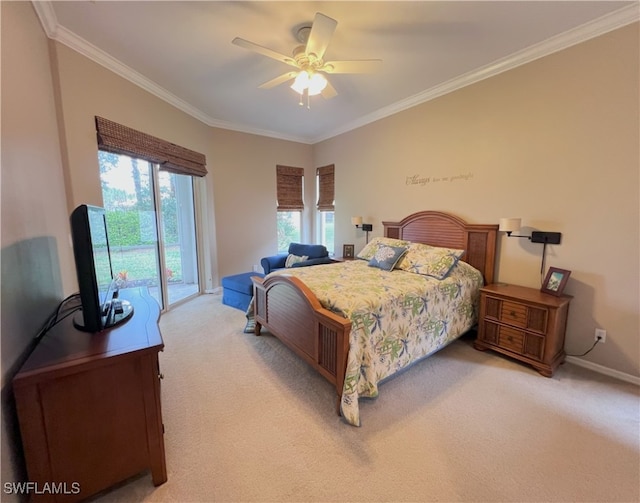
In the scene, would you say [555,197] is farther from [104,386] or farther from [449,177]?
[104,386]

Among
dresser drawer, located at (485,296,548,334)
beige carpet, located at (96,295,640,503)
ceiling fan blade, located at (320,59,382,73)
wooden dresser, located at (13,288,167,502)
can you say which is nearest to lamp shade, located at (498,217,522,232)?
dresser drawer, located at (485,296,548,334)

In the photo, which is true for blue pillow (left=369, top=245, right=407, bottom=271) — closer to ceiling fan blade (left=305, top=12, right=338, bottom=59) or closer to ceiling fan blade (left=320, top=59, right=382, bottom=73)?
ceiling fan blade (left=320, top=59, right=382, bottom=73)

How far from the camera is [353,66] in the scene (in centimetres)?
223

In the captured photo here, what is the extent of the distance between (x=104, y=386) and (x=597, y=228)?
3.60 metres

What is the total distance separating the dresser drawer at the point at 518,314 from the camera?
2309mm

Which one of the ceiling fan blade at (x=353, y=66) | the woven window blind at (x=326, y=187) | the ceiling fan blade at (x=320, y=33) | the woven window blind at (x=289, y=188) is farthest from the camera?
the woven window blind at (x=289, y=188)

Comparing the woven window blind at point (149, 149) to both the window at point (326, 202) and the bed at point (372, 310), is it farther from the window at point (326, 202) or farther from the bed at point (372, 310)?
the window at point (326, 202)

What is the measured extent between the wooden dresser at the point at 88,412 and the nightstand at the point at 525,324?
278 cm

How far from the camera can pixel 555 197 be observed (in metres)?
2.49

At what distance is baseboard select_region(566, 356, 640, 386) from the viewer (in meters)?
2.20

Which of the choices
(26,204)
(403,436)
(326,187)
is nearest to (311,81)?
(26,204)

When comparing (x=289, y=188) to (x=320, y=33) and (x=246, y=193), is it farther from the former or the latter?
(x=320, y=33)

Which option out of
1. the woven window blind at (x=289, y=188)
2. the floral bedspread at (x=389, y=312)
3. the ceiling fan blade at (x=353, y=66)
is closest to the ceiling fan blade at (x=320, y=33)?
the ceiling fan blade at (x=353, y=66)

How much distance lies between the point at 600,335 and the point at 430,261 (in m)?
1.50
